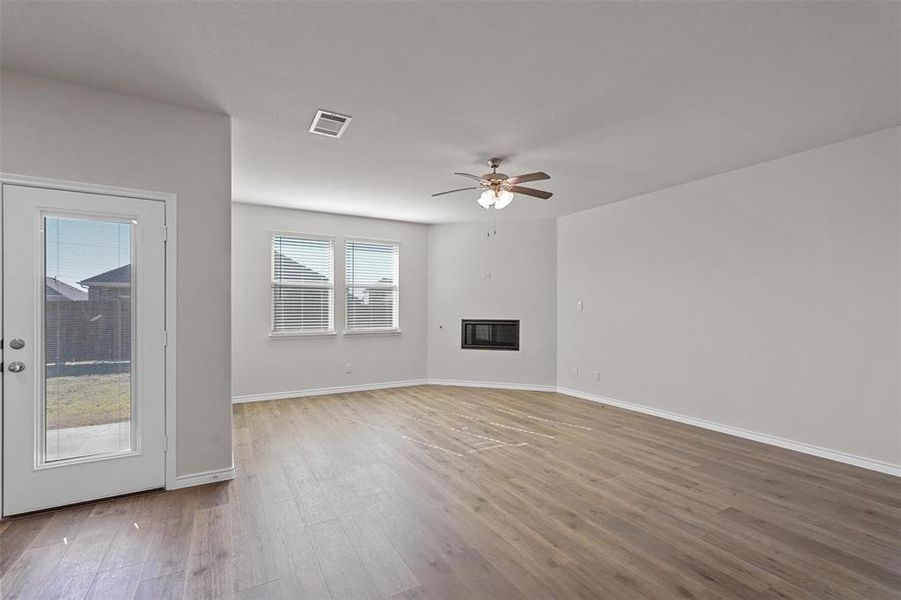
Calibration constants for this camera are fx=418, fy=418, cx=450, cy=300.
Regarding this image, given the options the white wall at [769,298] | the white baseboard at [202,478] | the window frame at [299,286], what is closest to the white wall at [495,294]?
the white wall at [769,298]

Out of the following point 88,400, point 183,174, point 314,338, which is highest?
point 183,174

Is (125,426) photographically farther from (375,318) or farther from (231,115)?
(375,318)

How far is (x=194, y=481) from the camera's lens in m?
3.05

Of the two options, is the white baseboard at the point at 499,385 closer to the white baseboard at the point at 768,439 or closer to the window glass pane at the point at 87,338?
the white baseboard at the point at 768,439

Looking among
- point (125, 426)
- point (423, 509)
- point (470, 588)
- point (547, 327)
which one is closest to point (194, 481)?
point (125, 426)

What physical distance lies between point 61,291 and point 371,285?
421 centimetres

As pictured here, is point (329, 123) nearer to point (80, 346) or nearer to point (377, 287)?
point (80, 346)

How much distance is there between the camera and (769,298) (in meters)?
4.13

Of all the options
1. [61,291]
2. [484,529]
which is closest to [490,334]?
[484,529]

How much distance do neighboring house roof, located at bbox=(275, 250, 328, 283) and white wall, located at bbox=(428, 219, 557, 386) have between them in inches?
75.7

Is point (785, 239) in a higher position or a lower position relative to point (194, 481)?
higher

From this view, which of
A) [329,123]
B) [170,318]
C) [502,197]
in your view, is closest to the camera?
[170,318]

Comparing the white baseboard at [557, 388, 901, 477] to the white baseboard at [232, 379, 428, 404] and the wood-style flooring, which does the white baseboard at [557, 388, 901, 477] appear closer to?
the wood-style flooring

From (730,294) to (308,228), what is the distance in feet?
18.0
